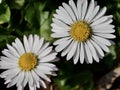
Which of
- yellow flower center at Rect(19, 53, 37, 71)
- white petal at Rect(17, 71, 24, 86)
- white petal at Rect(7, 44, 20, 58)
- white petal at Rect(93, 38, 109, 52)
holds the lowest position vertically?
white petal at Rect(93, 38, 109, 52)

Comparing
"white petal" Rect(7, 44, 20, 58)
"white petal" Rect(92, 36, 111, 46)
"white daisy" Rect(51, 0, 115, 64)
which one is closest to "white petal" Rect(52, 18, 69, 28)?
"white daisy" Rect(51, 0, 115, 64)

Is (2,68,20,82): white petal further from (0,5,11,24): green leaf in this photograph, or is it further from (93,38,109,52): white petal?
(93,38,109,52): white petal

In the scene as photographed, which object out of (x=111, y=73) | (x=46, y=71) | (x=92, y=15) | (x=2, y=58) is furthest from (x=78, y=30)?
(x=111, y=73)

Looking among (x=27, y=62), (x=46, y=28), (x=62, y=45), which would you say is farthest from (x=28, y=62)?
(x=46, y=28)

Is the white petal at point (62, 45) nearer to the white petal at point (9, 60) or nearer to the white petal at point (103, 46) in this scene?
the white petal at point (103, 46)

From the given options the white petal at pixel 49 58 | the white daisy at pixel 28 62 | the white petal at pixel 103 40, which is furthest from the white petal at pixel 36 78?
the white petal at pixel 103 40

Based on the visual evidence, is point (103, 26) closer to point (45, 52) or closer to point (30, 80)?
point (45, 52)

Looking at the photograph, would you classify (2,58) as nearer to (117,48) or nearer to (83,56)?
(83,56)
